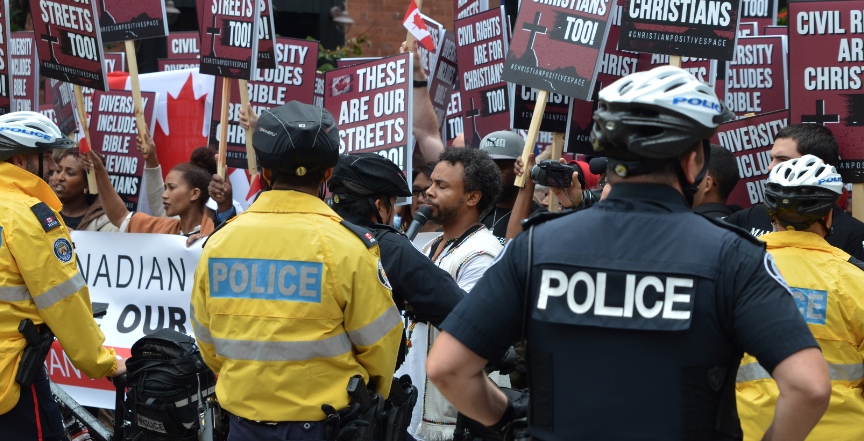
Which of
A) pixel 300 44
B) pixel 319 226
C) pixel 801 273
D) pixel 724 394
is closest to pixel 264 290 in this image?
pixel 319 226

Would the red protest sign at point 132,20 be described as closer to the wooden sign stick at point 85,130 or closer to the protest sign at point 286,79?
the wooden sign stick at point 85,130

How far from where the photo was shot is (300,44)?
829 cm

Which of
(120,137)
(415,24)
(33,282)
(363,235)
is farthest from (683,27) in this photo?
(120,137)

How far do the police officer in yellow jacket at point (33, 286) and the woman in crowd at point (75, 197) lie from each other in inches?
111

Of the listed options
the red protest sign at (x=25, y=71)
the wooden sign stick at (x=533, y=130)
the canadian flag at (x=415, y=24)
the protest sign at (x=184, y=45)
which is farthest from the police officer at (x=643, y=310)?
the protest sign at (x=184, y=45)

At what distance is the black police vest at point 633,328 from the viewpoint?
2357mm

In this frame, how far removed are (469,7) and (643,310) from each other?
6802 mm

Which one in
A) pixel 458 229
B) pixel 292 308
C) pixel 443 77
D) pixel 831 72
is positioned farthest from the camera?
pixel 443 77

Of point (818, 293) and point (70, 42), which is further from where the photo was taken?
point (70, 42)

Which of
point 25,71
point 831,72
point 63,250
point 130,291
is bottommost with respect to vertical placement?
point 130,291

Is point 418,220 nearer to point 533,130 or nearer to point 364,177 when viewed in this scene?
point 364,177

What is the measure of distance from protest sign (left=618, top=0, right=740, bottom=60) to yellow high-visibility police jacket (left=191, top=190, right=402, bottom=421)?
2.89 meters

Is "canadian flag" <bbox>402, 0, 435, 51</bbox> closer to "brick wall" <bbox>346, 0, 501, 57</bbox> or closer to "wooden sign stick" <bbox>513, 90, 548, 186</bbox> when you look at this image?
"wooden sign stick" <bbox>513, 90, 548, 186</bbox>

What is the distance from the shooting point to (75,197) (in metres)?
7.63
